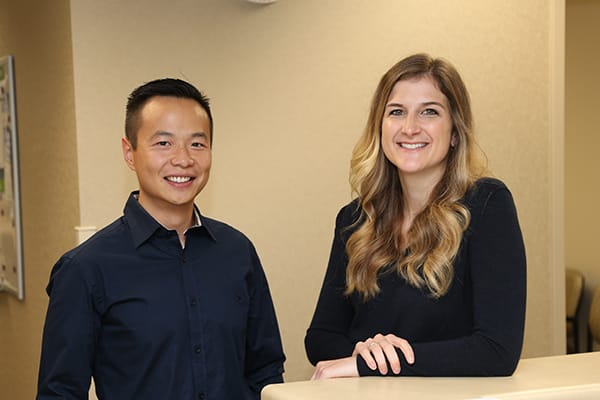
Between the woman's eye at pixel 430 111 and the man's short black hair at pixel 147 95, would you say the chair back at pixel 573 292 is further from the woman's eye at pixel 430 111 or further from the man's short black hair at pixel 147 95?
the man's short black hair at pixel 147 95

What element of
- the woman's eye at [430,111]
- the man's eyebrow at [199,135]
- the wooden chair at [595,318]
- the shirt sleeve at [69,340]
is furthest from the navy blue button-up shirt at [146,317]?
the wooden chair at [595,318]

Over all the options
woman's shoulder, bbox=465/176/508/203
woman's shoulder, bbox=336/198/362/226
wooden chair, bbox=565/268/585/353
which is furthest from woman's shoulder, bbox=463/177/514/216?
wooden chair, bbox=565/268/585/353

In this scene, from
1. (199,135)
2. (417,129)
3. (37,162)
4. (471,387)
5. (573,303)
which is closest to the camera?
(471,387)

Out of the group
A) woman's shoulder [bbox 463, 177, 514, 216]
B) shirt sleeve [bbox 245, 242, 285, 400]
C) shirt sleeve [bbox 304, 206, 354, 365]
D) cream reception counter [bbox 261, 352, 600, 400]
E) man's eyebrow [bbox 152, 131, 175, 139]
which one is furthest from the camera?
shirt sleeve [bbox 245, 242, 285, 400]

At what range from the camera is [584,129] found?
5.19 metres

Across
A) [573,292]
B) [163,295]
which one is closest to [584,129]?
[573,292]

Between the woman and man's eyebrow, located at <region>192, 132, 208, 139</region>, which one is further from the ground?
man's eyebrow, located at <region>192, 132, 208, 139</region>

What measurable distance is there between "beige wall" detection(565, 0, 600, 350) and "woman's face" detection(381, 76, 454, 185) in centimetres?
382

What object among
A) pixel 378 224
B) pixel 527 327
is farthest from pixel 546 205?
pixel 378 224

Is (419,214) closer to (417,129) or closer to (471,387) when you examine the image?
(417,129)

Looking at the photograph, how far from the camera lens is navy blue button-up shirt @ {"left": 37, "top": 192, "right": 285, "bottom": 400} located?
162cm

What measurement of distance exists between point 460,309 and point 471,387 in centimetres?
47

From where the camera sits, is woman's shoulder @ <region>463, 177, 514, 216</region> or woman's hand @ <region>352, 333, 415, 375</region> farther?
woman's shoulder @ <region>463, 177, 514, 216</region>

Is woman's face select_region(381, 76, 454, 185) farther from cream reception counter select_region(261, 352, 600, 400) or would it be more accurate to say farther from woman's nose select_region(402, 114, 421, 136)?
cream reception counter select_region(261, 352, 600, 400)
